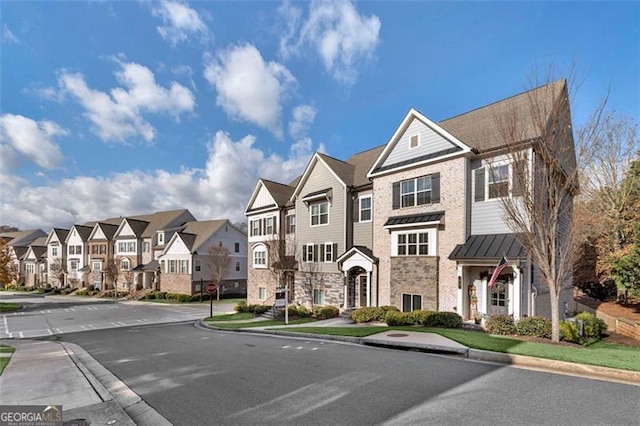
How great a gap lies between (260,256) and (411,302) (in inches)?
652

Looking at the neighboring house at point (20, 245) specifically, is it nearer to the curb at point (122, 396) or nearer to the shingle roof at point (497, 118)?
the curb at point (122, 396)

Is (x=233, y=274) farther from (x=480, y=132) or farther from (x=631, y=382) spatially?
(x=631, y=382)

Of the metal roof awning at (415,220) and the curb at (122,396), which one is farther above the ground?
the metal roof awning at (415,220)

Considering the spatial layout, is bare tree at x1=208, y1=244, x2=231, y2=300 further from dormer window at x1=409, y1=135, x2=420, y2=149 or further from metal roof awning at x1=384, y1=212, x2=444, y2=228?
dormer window at x1=409, y1=135, x2=420, y2=149

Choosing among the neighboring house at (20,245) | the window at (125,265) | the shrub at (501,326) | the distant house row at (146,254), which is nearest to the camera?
the shrub at (501,326)

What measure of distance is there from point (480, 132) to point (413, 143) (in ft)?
11.5

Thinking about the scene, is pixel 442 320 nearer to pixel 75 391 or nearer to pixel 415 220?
pixel 415 220

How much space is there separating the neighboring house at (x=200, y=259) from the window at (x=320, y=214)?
2470cm

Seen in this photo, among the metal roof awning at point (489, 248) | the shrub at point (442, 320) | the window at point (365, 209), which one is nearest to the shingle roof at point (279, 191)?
the window at point (365, 209)

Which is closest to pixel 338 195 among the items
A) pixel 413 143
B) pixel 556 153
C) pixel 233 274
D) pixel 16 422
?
pixel 413 143

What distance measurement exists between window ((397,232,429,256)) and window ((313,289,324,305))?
7857mm

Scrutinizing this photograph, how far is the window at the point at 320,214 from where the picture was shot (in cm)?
2473

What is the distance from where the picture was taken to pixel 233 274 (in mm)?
47719

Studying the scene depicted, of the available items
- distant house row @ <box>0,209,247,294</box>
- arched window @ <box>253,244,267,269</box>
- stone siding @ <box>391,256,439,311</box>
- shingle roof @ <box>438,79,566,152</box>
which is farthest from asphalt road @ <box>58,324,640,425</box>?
distant house row @ <box>0,209,247,294</box>
